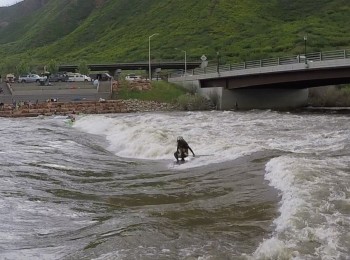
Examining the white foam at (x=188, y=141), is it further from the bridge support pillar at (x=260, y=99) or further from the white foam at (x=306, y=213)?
the bridge support pillar at (x=260, y=99)

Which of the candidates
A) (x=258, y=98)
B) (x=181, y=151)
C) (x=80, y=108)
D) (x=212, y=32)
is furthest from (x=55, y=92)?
(x=212, y=32)

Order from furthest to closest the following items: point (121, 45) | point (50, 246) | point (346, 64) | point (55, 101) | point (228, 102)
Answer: point (121, 45), point (55, 101), point (228, 102), point (346, 64), point (50, 246)

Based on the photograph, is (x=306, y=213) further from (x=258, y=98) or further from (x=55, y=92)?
(x=55, y=92)

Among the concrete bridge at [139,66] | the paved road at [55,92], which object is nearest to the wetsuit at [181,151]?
the paved road at [55,92]

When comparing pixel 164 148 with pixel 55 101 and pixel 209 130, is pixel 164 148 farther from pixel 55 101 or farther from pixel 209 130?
pixel 55 101

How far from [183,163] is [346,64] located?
3482cm

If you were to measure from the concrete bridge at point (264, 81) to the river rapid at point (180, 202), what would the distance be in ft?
98.4

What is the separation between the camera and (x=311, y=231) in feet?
40.4

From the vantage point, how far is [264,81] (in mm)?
67250

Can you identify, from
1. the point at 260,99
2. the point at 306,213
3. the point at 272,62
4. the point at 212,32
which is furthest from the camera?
the point at 212,32

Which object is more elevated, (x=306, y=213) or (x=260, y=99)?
(x=260, y=99)

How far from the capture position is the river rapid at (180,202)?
1228cm

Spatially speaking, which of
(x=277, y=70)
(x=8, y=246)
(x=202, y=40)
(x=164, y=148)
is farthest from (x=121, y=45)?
(x=8, y=246)

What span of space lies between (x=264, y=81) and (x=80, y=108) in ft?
80.0
